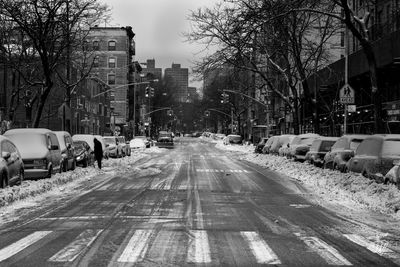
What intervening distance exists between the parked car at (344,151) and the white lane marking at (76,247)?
1280cm

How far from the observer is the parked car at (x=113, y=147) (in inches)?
1555

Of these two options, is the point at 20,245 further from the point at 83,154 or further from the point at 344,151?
the point at 83,154

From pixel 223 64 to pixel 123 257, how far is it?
1097 inches

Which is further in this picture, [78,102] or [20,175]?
[78,102]

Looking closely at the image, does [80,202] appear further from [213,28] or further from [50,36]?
[213,28]

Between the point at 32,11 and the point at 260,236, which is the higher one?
the point at 32,11

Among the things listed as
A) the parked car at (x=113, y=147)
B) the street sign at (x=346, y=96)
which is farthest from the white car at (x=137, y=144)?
the street sign at (x=346, y=96)

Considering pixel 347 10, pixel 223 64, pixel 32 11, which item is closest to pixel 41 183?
pixel 347 10

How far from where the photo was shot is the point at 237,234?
9.57 m

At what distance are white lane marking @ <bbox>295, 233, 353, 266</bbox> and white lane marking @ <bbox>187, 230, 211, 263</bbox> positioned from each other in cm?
160

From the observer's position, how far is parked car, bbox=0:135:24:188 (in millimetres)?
15328

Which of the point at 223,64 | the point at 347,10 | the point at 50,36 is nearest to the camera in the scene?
the point at 347,10

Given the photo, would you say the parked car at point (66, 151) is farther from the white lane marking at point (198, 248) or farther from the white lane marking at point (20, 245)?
the white lane marking at point (198, 248)

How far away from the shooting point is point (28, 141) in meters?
20.6
